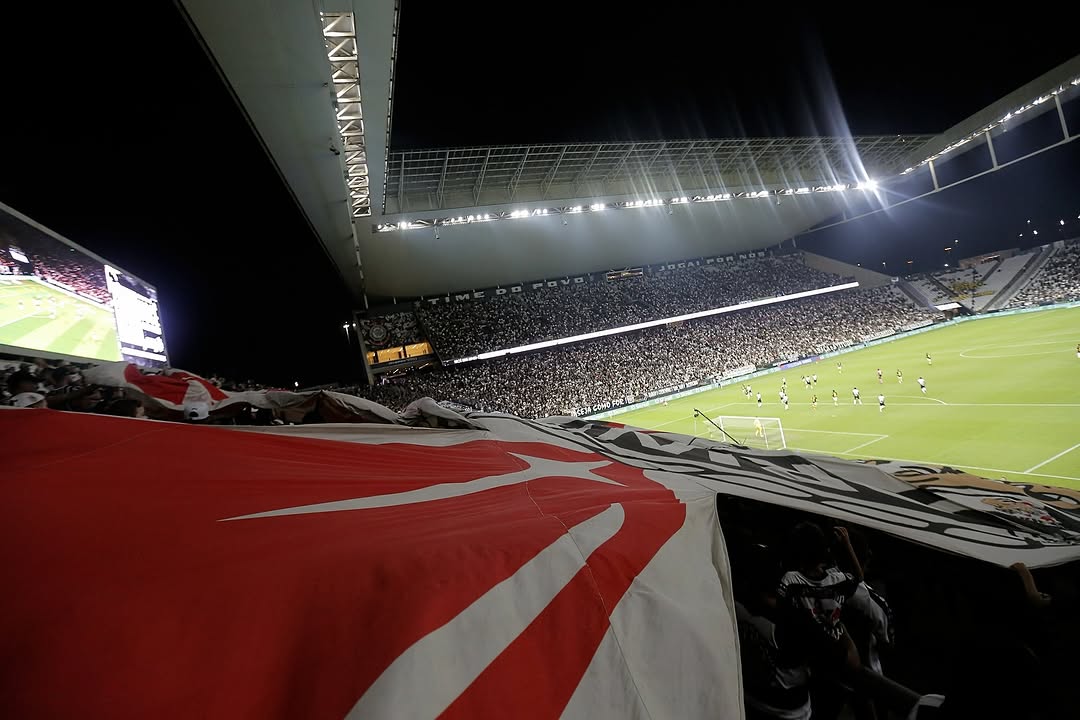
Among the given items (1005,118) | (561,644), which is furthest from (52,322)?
(1005,118)

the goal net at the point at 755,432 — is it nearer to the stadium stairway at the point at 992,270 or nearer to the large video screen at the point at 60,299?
the large video screen at the point at 60,299

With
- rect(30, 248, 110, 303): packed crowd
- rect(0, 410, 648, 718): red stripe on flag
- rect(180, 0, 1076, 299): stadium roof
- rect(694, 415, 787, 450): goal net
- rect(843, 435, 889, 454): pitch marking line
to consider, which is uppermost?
rect(180, 0, 1076, 299): stadium roof

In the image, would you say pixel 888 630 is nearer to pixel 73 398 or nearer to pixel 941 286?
pixel 73 398

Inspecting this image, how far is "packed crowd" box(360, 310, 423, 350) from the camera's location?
115 ft

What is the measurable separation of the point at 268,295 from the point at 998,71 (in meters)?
34.0

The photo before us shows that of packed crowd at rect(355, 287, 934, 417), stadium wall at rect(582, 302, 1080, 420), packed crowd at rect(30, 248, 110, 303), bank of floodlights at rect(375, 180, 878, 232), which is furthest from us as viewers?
packed crowd at rect(355, 287, 934, 417)

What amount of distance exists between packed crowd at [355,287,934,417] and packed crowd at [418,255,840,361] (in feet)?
4.66

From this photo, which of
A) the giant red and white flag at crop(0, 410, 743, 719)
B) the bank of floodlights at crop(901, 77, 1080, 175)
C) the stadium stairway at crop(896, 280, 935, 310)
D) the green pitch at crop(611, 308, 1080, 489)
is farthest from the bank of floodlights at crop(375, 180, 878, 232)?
the giant red and white flag at crop(0, 410, 743, 719)

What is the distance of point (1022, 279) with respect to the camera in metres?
35.9

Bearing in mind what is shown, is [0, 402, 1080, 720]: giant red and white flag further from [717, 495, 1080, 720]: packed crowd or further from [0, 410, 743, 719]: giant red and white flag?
[717, 495, 1080, 720]: packed crowd

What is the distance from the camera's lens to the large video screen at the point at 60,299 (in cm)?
734

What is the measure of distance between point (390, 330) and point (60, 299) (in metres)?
27.6

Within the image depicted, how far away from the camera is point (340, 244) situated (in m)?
20.6

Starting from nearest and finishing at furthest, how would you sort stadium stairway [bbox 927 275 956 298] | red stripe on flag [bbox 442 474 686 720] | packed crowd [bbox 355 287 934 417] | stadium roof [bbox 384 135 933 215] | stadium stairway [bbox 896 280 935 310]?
red stripe on flag [bbox 442 474 686 720], stadium roof [bbox 384 135 933 215], packed crowd [bbox 355 287 934 417], stadium stairway [bbox 927 275 956 298], stadium stairway [bbox 896 280 935 310]
